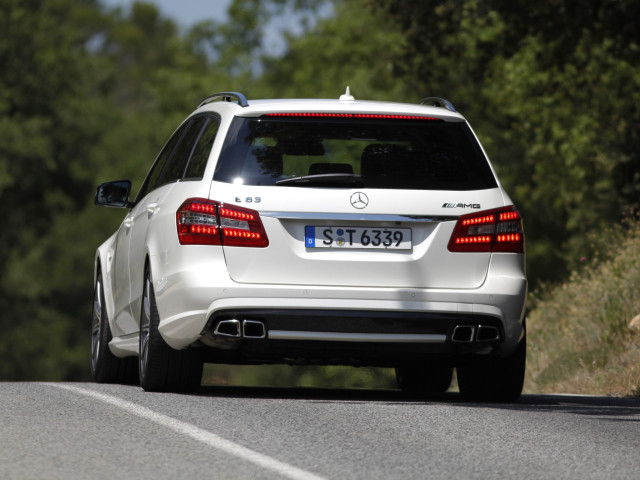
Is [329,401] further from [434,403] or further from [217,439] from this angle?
[217,439]

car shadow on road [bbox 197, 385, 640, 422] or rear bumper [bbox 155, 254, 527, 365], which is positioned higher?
rear bumper [bbox 155, 254, 527, 365]

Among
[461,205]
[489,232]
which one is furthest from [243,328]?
[489,232]

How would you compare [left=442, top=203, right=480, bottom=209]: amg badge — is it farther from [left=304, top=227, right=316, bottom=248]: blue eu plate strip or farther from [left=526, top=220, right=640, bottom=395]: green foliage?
[left=526, top=220, right=640, bottom=395]: green foliage

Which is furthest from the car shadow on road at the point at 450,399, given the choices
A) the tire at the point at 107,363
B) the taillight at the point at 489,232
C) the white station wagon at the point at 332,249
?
the taillight at the point at 489,232

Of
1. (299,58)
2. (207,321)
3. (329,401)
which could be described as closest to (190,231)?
(207,321)

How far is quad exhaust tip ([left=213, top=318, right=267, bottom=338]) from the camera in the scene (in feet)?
30.7

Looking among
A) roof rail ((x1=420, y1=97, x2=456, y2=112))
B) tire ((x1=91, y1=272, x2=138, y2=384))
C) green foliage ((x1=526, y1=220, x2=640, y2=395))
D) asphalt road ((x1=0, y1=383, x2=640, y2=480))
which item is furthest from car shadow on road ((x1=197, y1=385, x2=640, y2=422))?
roof rail ((x1=420, y1=97, x2=456, y2=112))

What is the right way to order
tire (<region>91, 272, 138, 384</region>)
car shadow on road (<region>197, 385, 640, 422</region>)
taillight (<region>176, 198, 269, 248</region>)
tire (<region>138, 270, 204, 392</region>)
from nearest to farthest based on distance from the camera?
taillight (<region>176, 198, 269, 248</region>), tire (<region>138, 270, 204, 392</region>), car shadow on road (<region>197, 385, 640, 422</region>), tire (<region>91, 272, 138, 384</region>)

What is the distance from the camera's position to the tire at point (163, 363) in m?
9.86

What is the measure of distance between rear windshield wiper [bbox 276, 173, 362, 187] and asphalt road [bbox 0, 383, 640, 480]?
1.38 metres

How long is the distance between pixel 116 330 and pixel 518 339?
3.30m

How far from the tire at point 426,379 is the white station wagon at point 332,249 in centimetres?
239

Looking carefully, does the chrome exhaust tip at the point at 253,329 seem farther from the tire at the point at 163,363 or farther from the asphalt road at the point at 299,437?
the tire at the point at 163,363

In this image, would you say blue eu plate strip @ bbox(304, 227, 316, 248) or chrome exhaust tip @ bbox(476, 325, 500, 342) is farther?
chrome exhaust tip @ bbox(476, 325, 500, 342)
